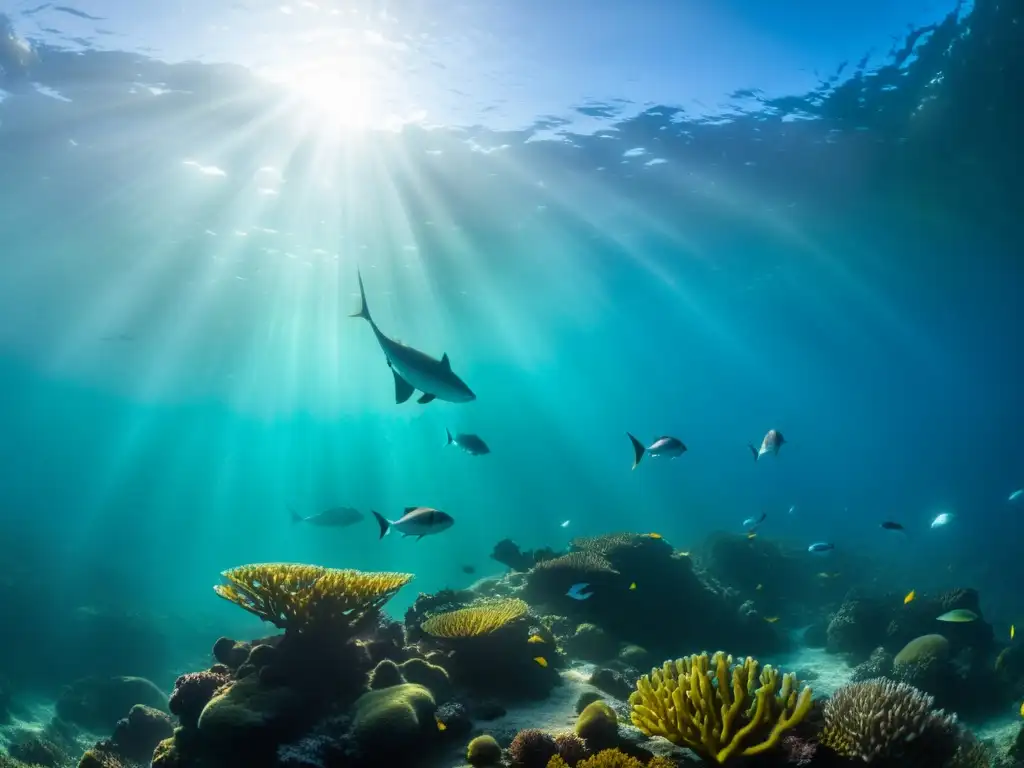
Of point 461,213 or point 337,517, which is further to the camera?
point 461,213

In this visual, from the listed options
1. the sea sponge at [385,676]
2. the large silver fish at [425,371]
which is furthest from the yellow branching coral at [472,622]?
the large silver fish at [425,371]

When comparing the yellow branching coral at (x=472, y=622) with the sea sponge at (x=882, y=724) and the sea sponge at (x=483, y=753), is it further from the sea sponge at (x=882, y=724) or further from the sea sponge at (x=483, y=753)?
the sea sponge at (x=882, y=724)

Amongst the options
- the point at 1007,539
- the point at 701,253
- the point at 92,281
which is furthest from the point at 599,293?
the point at 1007,539

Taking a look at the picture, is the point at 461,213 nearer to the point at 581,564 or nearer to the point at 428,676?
the point at 581,564

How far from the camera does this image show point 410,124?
18.0 meters

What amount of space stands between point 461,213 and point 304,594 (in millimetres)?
20673

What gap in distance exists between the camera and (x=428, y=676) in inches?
216

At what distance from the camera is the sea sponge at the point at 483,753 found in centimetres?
415

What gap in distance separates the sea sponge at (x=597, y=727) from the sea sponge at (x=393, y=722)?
1.28m

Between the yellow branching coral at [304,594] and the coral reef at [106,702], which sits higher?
the yellow branching coral at [304,594]

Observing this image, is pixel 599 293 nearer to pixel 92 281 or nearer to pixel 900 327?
pixel 92 281

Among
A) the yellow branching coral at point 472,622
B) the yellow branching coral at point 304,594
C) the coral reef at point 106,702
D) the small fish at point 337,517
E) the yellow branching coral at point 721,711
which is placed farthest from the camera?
the small fish at point 337,517

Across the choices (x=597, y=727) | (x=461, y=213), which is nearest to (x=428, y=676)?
(x=597, y=727)

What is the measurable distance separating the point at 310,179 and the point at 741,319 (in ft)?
124
